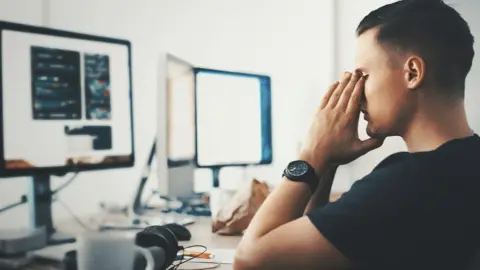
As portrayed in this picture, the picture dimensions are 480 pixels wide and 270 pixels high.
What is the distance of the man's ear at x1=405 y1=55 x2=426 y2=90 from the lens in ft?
3.28

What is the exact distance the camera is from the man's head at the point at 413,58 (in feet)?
3.33

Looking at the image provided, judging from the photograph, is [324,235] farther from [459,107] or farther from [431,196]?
[459,107]

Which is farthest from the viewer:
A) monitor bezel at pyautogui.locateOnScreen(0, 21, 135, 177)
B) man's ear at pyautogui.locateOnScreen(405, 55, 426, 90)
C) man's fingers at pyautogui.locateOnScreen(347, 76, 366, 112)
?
monitor bezel at pyautogui.locateOnScreen(0, 21, 135, 177)

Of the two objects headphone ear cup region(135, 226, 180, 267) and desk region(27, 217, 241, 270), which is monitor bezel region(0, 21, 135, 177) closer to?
desk region(27, 217, 241, 270)

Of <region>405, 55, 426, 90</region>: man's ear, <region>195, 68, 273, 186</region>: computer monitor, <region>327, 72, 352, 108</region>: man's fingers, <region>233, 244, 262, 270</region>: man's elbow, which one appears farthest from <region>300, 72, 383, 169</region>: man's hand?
<region>195, 68, 273, 186</region>: computer monitor

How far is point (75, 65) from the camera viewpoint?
1512mm

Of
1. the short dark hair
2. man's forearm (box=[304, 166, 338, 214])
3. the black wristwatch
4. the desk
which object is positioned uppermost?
the short dark hair

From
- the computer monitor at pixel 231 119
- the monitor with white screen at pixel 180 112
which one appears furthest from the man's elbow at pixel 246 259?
the computer monitor at pixel 231 119

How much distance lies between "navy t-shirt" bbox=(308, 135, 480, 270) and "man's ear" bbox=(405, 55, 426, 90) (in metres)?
0.17

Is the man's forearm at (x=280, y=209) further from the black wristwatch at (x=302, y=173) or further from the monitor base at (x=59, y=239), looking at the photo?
the monitor base at (x=59, y=239)

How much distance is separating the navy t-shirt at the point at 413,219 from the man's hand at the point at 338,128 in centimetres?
25

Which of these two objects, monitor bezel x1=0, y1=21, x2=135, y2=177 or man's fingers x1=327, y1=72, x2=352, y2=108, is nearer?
man's fingers x1=327, y1=72, x2=352, y2=108

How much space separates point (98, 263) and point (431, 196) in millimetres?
574

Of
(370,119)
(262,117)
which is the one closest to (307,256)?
(370,119)
